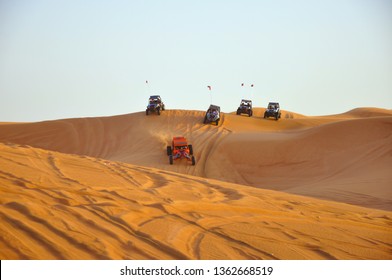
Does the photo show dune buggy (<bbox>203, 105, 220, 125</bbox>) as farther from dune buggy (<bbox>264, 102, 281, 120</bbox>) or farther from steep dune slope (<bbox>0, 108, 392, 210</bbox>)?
dune buggy (<bbox>264, 102, 281, 120</bbox>)

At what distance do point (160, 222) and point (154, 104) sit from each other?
28.1 metres

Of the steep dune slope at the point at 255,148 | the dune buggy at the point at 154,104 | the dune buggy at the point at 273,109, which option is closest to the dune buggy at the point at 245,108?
the dune buggy at the point at 273,109

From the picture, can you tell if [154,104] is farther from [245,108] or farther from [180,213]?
[180,213]

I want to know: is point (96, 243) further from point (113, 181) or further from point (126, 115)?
point (126, 115)

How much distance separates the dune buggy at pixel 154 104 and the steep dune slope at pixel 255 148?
74 centimetres

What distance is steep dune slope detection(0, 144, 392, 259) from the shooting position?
5336 millimetres

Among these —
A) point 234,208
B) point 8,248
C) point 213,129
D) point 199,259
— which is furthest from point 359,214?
point 213,129

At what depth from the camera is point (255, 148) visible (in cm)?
2281

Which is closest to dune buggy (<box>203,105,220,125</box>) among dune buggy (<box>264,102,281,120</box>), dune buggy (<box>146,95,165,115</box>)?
dune buggy (<box>146,95,165,115</box>)

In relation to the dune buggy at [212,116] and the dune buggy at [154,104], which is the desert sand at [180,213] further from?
the dune buggy at [154,104]

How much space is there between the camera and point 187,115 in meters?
34.7

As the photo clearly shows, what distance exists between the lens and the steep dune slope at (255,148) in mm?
→ 16117

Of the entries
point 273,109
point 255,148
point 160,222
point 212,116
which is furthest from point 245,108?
point 160,222

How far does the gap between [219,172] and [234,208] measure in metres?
12.6
